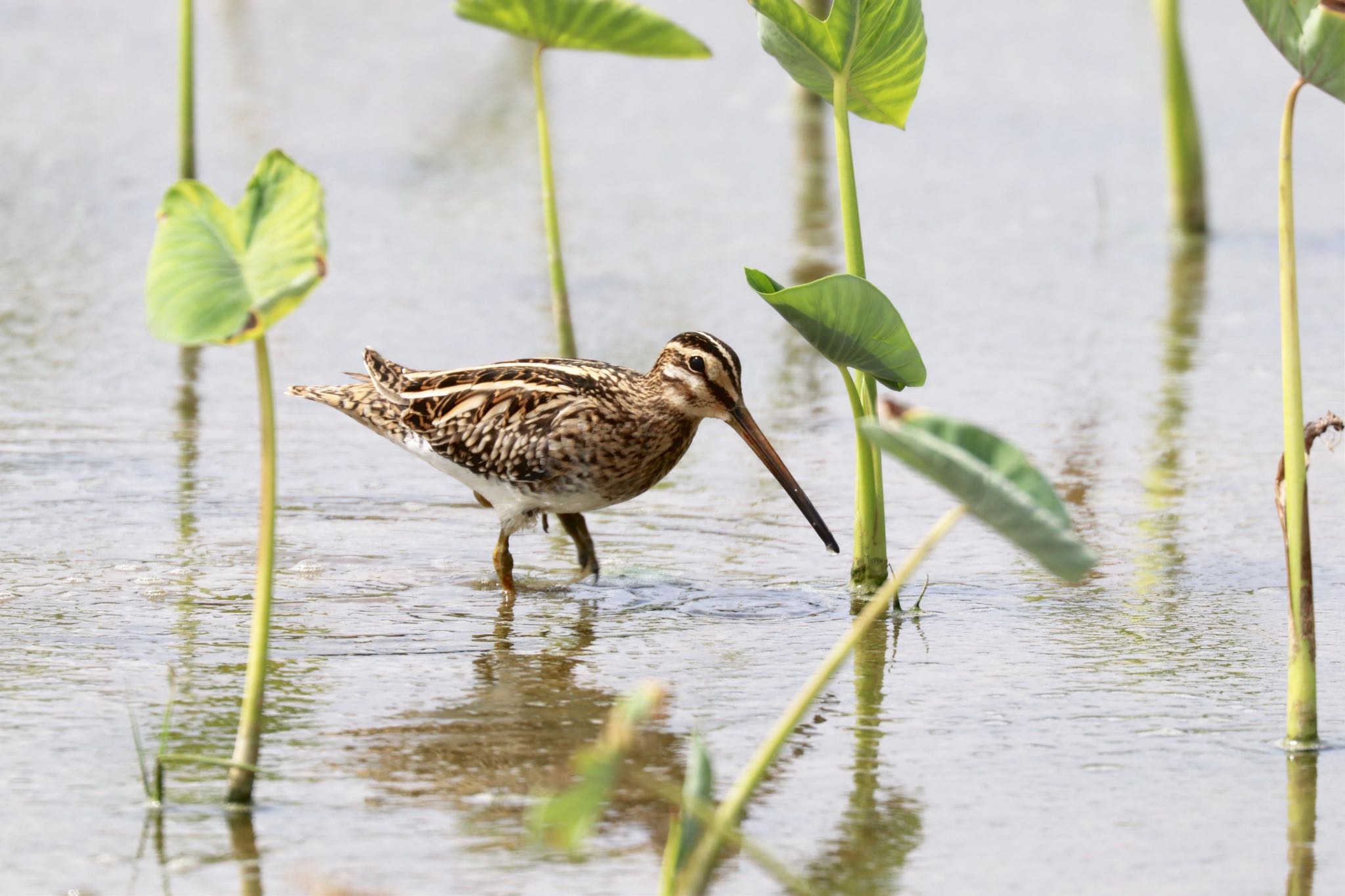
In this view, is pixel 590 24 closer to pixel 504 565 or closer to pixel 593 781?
pixel 504 565

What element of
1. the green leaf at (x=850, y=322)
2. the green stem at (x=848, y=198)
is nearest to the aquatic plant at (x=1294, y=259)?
the green leaf at (x=850, y=322)

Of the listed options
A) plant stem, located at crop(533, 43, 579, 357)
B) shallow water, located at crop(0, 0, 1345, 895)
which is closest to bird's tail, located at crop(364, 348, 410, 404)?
shallow water, located at crop(0, 0, 1345, 895)

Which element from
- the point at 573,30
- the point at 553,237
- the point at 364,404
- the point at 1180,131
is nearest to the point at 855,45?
the point at 364,404

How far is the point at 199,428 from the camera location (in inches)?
363

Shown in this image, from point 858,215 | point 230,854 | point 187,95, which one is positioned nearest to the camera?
point 230,854

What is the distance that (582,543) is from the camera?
746cm

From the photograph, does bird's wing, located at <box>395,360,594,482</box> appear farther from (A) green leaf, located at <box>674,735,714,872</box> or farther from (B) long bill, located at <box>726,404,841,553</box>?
(A) green leaf, located at <box>674,735,714,872</box>

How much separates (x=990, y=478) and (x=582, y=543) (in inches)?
142

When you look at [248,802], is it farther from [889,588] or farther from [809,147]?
[809,147]

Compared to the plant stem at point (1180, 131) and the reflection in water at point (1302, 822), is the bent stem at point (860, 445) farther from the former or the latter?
the plant stem at point (1180, 131)

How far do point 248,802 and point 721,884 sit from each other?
3.93 feet

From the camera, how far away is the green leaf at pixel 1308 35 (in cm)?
501

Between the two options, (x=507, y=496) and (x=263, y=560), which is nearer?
(x=263, y=560)

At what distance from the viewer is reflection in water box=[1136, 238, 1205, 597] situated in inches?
294
